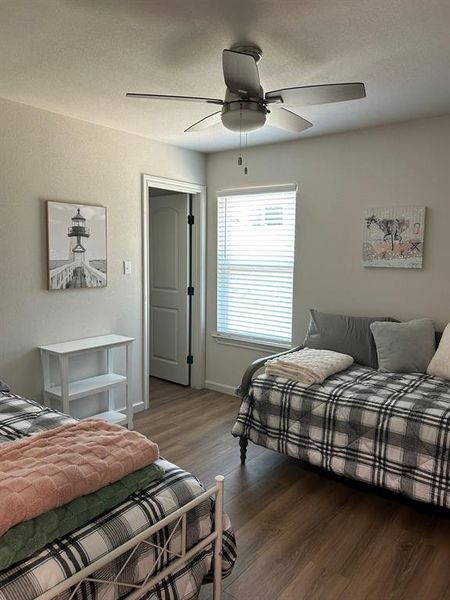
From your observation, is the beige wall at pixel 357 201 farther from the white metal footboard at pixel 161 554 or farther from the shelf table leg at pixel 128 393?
the white metal footboard at pixel 161 554

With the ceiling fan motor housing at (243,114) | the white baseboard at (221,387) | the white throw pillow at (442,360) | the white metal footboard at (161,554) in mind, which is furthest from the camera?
the white baseboard at (221,387)

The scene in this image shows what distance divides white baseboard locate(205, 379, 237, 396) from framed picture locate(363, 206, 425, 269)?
1.91m

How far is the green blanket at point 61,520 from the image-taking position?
1160 mm

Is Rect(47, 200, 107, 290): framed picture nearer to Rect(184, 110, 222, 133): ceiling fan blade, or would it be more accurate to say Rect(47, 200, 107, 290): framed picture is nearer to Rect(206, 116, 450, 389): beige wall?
Rect(184, 110, 222, 133): ceiling fan blade

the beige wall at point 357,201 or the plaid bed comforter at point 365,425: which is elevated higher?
the beige wall at point 357,201

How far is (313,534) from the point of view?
233 cm

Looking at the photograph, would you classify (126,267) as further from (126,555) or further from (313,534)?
(126,555)

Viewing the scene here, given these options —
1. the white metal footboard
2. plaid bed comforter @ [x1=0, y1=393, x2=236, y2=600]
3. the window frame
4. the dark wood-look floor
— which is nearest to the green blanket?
plaid bed comforter @ [x1=0, y1=393, x2=236, y2=600]

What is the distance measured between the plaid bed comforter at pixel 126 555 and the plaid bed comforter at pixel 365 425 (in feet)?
3.88

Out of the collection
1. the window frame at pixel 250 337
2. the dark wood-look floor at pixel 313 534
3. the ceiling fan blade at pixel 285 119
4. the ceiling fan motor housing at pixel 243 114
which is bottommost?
the dark wood-look floor at pixel 313 534

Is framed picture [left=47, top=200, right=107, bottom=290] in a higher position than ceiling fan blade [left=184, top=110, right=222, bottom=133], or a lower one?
lower

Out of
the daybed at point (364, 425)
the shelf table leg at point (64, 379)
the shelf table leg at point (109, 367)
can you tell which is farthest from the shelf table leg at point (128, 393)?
the daybed at point (364, 425)

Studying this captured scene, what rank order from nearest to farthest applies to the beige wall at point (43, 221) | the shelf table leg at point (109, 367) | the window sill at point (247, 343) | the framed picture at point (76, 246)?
1. the beige wall at point (43, 221)
2. the framed picture at point (76, 246)
3. the shelf table leg at point (109, 367)
4. the window sill at point (247, 343)

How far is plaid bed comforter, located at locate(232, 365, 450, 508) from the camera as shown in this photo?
2361 mm
